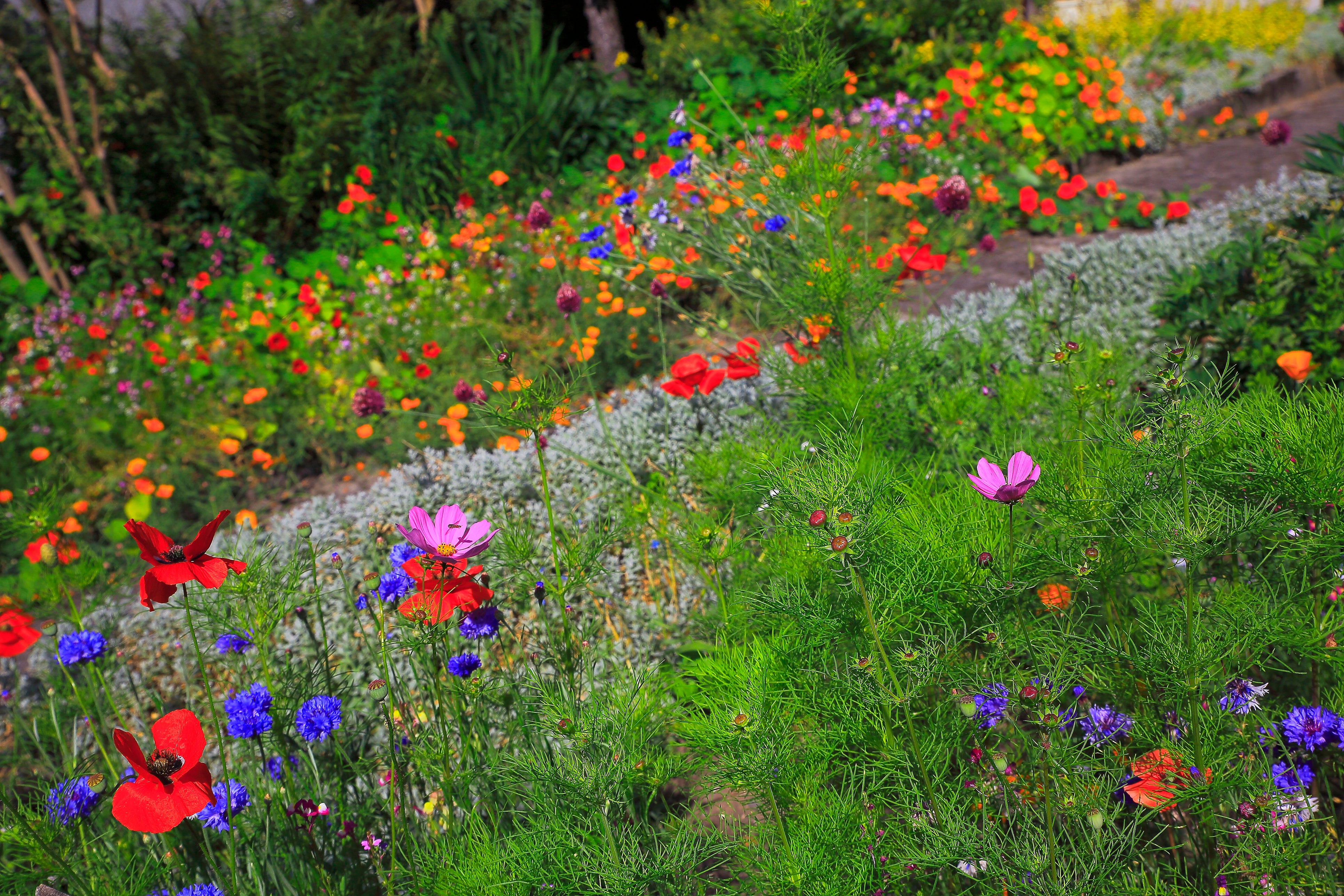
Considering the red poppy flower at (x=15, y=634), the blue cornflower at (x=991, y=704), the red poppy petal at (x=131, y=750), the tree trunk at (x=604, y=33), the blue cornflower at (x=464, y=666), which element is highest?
the tree trunk at (x=604, y=33)

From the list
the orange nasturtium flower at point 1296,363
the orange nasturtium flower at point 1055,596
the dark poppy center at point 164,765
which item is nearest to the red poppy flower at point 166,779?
the dark poppy center at point 164,765

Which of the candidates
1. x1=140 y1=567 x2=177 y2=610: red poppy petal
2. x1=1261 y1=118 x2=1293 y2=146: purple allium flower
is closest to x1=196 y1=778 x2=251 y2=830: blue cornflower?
x1=140 y1=567 x2=177 y2=610: red poppy petal

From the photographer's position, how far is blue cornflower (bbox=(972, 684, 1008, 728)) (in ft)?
3.83

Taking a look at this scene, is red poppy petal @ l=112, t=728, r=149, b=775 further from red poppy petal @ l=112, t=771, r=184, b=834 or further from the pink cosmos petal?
the pink cosmos petal

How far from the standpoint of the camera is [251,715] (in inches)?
51.1

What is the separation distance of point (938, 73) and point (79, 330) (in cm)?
594

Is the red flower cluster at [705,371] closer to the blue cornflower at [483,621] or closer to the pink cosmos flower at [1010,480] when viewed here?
the blue cornflower at [483,621]

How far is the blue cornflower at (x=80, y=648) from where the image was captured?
1.52 meters

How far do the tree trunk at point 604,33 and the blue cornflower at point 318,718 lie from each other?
635 cm

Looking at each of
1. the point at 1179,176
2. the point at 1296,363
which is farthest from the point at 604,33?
the point at 1296,363

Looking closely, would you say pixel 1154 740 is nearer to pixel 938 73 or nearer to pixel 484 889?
pixel 484 889

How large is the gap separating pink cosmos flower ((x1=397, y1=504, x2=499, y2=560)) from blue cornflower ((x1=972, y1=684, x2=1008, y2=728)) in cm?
76

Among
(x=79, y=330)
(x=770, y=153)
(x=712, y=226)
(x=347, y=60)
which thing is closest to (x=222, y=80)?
(x=347, y=60)

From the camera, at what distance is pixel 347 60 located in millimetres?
6332
